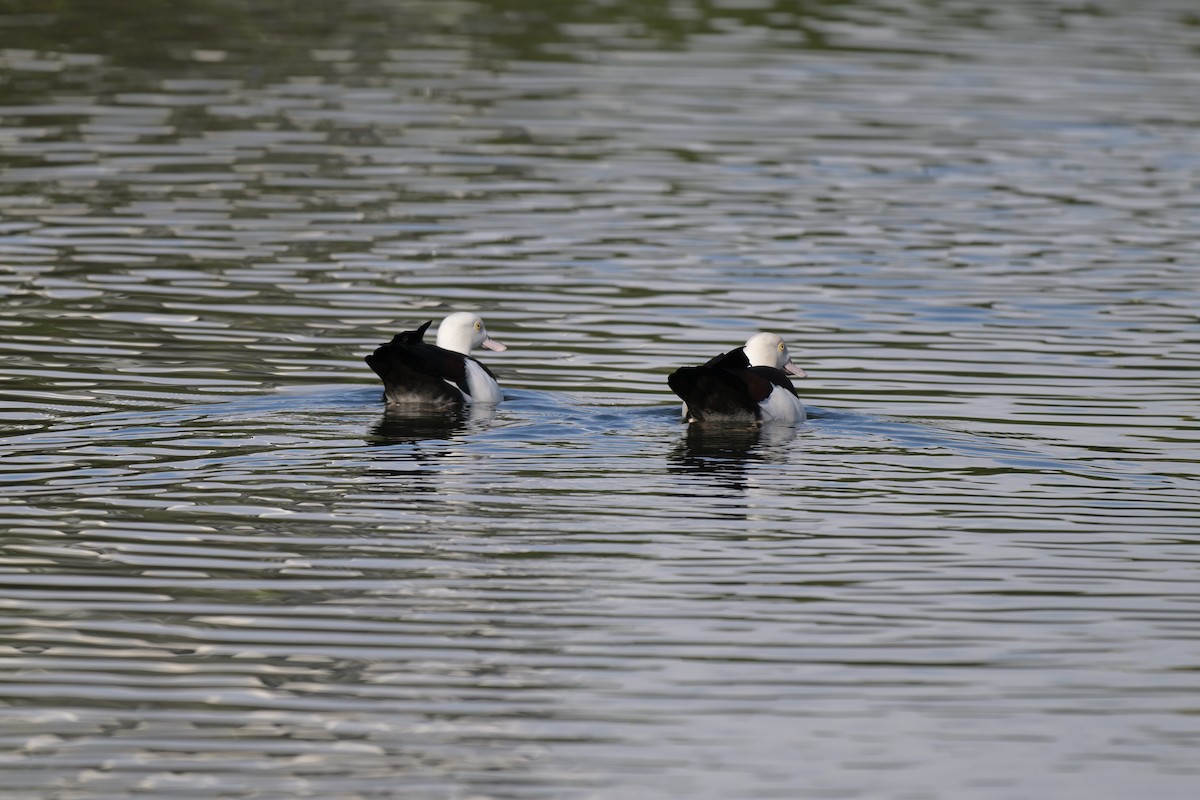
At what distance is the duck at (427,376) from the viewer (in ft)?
47.9

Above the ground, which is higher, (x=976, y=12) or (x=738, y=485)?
(x=976, y=12)

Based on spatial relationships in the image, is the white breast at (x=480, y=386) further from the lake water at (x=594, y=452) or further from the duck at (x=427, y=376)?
the lake water at (x=594, y=452)

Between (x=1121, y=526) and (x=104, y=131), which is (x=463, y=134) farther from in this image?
(x=1121, y=526)

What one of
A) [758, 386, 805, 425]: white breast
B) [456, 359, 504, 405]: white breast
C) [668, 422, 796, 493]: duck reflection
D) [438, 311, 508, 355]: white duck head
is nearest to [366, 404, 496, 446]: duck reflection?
[456, 359, 504, 405]: white breast

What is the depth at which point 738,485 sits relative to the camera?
41.7 ft

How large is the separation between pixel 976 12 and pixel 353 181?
22.0 meters

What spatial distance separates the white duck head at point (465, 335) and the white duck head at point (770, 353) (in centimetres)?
200

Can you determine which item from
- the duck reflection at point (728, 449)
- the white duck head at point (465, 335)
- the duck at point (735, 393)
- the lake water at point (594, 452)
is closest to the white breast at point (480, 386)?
the lake water at point (594, 452)

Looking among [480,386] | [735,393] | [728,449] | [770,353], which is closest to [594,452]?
[728,449]

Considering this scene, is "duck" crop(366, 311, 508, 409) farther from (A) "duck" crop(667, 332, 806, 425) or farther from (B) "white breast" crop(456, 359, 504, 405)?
(A) "duck" crop(667, 332, 806, 425)

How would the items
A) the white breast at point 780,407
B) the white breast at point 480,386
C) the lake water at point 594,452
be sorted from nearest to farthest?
the lake water at point 594,452
the white breast at point 780,407
the white breast at point 480,386

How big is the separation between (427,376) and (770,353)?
258cm

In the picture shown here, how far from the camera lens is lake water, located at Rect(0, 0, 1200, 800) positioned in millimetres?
8398

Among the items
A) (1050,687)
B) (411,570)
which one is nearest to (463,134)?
(411,570)
